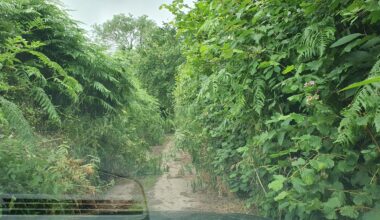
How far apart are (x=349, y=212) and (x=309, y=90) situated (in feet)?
2.47

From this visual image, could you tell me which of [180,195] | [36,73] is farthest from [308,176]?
[180,195]

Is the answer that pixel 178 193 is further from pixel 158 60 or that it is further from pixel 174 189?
pixel 158 60

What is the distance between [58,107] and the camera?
21.9ft

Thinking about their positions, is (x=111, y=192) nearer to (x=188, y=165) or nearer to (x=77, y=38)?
(x=77, y=38)

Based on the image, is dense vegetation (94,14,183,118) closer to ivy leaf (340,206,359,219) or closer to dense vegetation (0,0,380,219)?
dense vegetation (0,0,380,219)

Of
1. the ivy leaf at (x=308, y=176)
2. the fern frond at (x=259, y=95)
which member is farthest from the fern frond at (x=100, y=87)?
the ivy leaf at (x=308, y=176)

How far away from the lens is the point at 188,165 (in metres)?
8.73

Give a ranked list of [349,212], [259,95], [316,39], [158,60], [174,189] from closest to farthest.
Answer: [349,212], [316,39], [259,95], [174,189], [158,60]

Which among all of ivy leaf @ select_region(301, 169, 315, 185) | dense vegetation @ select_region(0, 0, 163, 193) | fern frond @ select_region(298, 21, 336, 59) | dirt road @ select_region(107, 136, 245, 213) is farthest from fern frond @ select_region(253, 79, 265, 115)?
dense vegetation @ select_region(0, 0, 163, 193)

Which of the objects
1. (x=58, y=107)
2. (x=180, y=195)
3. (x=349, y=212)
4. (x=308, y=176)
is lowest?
(x=180, y=195)

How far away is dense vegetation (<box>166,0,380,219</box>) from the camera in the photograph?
2.31 metres

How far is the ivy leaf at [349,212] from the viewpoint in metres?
2.31

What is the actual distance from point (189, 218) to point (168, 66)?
17.4 metres

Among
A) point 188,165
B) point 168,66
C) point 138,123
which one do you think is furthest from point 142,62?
point 188,165
